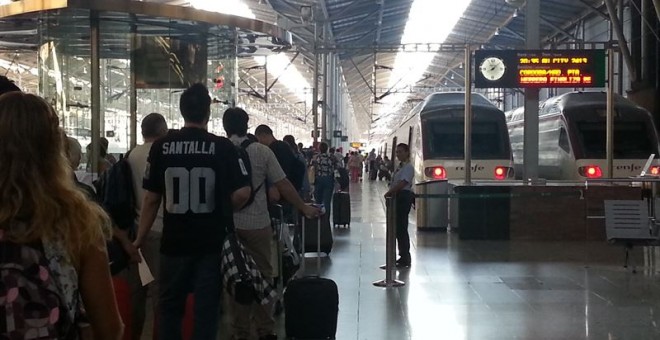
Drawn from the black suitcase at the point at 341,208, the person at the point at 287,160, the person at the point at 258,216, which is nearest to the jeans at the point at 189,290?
the person at the point at 258,216

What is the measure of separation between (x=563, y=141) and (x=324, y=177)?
9.13m

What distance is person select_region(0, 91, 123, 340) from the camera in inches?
95.7

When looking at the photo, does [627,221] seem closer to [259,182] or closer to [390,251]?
[390,251]

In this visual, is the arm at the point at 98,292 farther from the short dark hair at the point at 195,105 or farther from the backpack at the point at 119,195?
the backpack at the point at 119,195

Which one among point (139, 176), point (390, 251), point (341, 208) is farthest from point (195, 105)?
point (341, 208)

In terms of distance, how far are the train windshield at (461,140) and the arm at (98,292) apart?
67.4 feet

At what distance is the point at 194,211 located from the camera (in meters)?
5.10

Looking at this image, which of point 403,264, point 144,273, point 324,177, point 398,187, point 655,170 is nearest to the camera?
point 144,273

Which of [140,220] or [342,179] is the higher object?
[140,220]

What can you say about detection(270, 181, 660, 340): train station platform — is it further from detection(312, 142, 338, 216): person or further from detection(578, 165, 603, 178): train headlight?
detection(578, 165, 603, 178): train headlight

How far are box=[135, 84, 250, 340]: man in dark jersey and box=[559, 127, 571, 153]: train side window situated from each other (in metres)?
18.8

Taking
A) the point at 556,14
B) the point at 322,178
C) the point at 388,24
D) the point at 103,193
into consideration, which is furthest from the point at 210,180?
the point at 388,24

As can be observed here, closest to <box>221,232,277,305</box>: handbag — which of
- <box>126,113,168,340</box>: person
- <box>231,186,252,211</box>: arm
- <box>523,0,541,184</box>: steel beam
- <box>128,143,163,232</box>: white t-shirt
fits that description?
<box>231,186,252,211</box>: arm

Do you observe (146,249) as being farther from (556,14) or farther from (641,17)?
(556,14)
